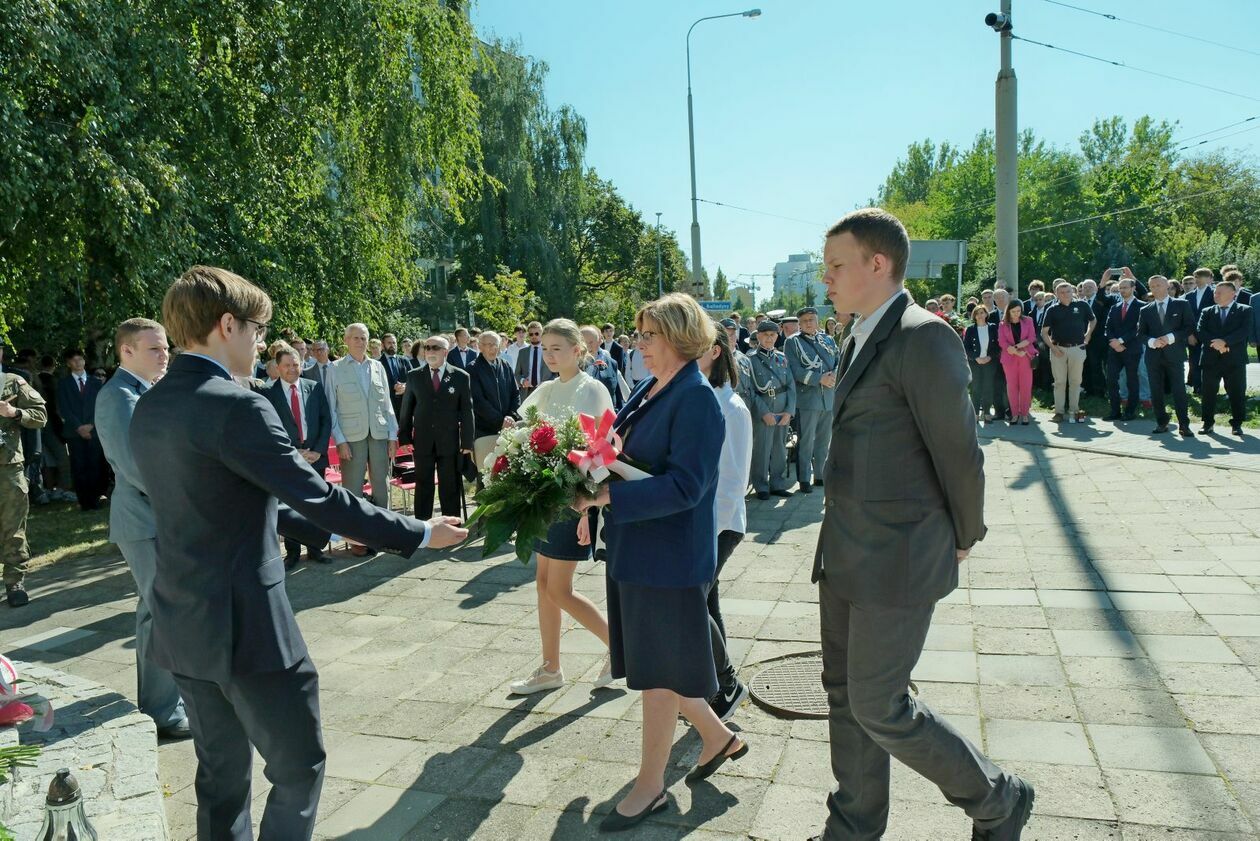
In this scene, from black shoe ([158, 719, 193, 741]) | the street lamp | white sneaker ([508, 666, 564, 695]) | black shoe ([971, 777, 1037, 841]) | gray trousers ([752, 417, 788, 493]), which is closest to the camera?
black shoe ([971, 777, 1037, 841])

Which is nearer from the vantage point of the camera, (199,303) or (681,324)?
(199,303)

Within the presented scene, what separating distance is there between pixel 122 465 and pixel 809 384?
7.96 m

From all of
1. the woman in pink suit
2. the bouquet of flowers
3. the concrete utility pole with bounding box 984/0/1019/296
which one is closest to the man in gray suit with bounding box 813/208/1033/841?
the bouquet of flowers

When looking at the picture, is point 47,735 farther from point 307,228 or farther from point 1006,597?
point 307,228

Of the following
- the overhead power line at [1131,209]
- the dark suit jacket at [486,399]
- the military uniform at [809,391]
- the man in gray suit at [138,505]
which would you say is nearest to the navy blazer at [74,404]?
the dark suit jacket at [486,399]

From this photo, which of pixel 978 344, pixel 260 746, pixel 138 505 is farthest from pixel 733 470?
pixel 978 344

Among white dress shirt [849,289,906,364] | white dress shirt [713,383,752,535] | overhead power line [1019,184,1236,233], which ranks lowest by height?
white dress shirt [713,383,752,535]

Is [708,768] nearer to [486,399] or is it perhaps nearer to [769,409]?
[486,399]

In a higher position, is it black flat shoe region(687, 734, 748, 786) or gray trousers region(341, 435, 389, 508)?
gray trousers region(341, 435, 389, 508)

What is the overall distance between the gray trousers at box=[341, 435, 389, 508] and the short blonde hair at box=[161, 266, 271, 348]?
6.73 metres

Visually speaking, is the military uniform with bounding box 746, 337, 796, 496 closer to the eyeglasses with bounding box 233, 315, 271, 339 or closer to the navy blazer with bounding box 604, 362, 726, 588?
the navy blazer with bounding box 604, 362, 726, 588

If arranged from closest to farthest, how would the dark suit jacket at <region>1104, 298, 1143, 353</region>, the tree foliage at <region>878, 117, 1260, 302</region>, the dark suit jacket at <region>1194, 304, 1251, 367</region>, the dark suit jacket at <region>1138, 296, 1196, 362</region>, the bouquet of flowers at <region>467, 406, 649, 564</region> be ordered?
the bouquet of flowers at <region>467, 406, 649, 564</region>, the dark suit jacket at <region>1194, 304, 1251, 367</region>, the dark suit jacket at <region>1138, 296, 1196, 362</region>, the dark suit jacket at <region>1104, 298, 1143, 353</region>, the tree foliage at <region>878, 117, 1260, 302</region>

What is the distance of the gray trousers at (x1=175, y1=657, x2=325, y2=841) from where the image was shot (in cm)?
265

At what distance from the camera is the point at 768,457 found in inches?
415
